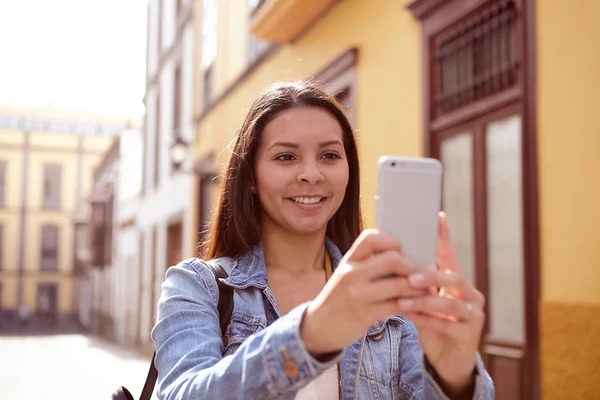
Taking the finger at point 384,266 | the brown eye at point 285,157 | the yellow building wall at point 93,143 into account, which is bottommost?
the finger at point 384,266

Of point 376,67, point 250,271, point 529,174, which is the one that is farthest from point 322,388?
point 376,67

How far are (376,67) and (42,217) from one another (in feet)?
131

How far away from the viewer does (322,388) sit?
189 cm

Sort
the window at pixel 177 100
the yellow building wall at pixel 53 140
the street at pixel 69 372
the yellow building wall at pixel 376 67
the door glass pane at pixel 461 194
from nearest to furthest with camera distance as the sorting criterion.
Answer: the door glass pane at pixel 461 194 < the yellow building wall at pixel 376 67 < the street at pixel 69 372 < the window at pixel 177 100 < the yellow building wall at pixel 53 140

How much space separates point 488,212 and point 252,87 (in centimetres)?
648

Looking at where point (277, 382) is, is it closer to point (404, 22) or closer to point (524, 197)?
point (524, 197)

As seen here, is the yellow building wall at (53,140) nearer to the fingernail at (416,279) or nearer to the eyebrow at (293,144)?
the eyebrow at (293,144)

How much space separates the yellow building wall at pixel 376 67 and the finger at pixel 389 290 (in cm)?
453

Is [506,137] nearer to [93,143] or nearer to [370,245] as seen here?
[370,245]

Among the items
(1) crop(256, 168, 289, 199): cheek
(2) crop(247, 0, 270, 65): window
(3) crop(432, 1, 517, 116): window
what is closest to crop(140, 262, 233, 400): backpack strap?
(1) crop(256, 168, 289, 199): cheek

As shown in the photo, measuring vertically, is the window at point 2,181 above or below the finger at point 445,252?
above

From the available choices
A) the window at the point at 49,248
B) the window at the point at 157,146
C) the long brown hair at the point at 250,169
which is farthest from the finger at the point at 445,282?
the window at the point at 49,248

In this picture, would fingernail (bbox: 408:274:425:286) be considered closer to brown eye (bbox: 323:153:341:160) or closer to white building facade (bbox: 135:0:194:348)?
brown eye (bbox: 323:153:341:160)

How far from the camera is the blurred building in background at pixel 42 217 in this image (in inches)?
1689
